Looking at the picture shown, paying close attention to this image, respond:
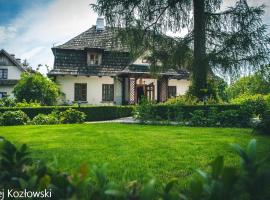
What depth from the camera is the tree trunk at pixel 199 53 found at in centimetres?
1797

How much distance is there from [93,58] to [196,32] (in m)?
14.0

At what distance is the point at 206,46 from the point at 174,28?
2302 mm

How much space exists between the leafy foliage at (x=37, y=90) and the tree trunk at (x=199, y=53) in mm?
12181

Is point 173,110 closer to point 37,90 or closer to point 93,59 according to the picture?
point 37,90

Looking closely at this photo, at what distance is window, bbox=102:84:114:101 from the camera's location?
30.1 meters

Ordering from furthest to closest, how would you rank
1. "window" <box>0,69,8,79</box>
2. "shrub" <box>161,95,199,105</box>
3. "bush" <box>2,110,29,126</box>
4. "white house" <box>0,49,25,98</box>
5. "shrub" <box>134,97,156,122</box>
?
"window" <box>0,69,8,79</box>, "white house" <box>0,49,25,98</box>, "shrub" <box>161,95,199,105</box>, "bush" <box>2,110,29,126</box>, "shrub" <box>134,97,156,122</box>

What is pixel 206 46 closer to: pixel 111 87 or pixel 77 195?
pixel 111 87

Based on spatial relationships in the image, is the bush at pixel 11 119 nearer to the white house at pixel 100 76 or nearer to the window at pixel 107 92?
the white house at pixel 100 76

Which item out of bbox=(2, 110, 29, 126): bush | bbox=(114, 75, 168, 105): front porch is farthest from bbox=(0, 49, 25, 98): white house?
bbox=(2, 110, 29, 126): bush

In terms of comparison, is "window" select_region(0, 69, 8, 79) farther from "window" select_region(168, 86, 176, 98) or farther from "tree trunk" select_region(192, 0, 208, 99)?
"tree trunk" select_region(192, 0, 208, 99)

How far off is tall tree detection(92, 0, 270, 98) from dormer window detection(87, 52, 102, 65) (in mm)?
11615

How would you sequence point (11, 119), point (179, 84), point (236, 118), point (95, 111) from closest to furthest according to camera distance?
point (236, 118), point (11, 119), point (95, 111), point (179, 84)

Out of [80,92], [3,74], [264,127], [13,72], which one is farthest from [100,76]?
[264,127]

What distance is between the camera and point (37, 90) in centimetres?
2480
